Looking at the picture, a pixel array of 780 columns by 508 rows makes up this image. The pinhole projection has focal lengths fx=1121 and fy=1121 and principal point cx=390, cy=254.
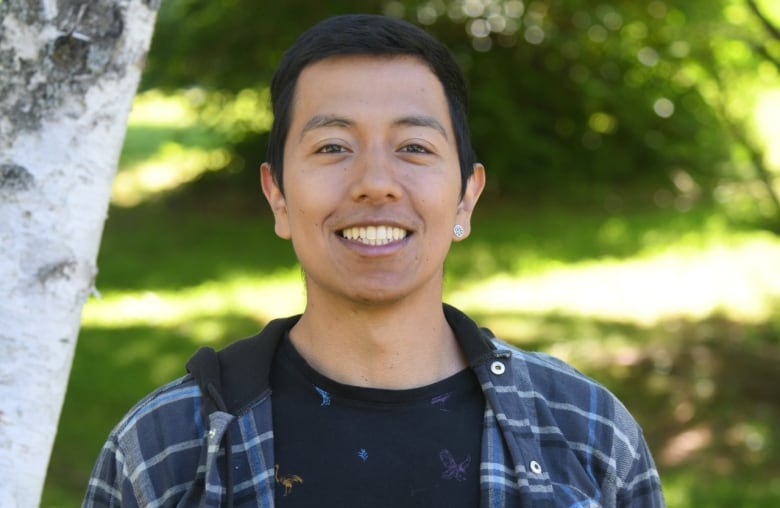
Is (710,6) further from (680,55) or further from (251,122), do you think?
(251,122)

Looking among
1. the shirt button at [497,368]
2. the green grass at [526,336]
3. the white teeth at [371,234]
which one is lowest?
the shirt button at [497,368]

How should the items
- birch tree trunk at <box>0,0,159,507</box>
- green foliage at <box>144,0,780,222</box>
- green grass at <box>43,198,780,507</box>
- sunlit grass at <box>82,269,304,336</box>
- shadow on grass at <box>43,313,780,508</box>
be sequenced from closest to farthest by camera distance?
birch tree trunk at <box>0,0,159,507</box> → shadow on grass at <box>43,313,780,508</box> → green grass at <box>43,198,780,507</box> → sunlit grass at <box>82,269,304,336</box> → green foliage at <box>144,0,780,222</box>

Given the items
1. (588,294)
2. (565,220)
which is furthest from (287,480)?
(565,220)

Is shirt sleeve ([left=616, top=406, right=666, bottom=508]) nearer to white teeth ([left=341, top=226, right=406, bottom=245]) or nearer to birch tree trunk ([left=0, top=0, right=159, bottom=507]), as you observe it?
white teeth ([left=341, top=226, right=406, bottom=245])

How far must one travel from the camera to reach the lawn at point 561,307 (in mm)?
6355

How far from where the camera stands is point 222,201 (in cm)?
1409

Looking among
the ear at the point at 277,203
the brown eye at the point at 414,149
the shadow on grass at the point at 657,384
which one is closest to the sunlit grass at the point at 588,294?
the shadow on grass at the point at 657,384

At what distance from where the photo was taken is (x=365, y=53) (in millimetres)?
2225

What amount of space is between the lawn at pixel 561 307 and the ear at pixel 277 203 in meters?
3.74

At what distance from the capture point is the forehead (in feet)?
7.13

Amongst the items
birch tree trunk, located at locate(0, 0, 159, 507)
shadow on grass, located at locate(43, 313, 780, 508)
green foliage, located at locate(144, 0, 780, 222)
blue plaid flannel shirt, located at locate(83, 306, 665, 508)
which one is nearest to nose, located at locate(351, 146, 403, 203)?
blue plaid flannel shirt, located at locate(83, 306, 665, 508)

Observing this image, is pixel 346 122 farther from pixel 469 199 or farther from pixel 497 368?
pixel 497 368

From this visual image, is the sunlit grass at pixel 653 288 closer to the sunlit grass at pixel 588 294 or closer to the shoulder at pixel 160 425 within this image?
the sunlit grass at pixel 588 294

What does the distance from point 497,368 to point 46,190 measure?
98 cm
